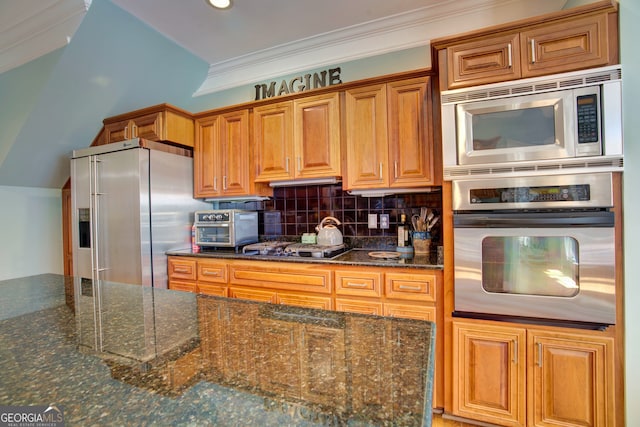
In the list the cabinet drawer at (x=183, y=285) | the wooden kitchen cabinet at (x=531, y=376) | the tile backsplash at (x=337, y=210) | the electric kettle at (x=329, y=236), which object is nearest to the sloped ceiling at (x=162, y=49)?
the tile backsplash at (x=337, y=210)

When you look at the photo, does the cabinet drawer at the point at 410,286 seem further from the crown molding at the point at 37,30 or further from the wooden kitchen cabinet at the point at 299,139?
the crown molding at the point at 37,30

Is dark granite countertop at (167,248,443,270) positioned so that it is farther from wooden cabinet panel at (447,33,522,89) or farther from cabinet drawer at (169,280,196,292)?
wooden cabinet panel at (447,33,522,89)

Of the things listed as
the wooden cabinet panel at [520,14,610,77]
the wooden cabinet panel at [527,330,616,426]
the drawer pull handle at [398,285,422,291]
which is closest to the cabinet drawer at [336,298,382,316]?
the drawer pull handle at [398,285,422,291]

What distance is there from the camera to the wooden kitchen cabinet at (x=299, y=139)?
235 centimetres

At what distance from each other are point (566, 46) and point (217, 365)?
2123 millimetres

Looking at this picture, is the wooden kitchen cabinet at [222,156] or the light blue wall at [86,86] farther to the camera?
the wooden kitchen cabinet at [222,156]

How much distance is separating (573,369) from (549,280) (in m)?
0.46

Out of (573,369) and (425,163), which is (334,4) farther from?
(573,369)

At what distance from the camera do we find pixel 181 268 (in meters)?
2.63

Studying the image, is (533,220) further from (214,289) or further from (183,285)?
(183,285)

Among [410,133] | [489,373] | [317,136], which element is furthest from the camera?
[317,136]

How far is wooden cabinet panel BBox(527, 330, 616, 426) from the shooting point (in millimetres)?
1462

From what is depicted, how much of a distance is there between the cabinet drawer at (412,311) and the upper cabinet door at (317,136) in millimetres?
1082

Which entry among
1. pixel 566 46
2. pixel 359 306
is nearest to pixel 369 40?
pixel 566 46
